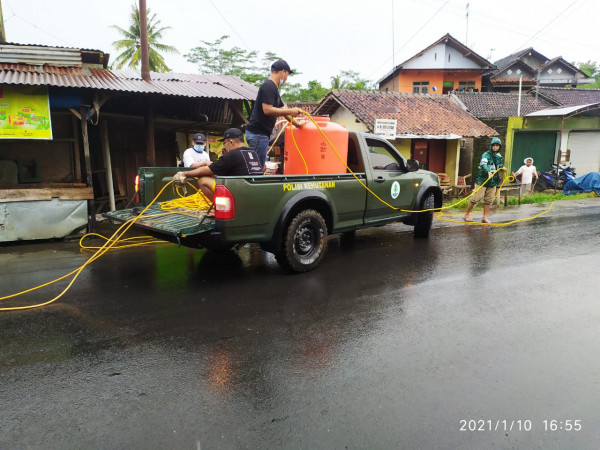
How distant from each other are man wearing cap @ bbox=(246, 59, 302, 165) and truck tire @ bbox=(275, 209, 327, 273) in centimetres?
129

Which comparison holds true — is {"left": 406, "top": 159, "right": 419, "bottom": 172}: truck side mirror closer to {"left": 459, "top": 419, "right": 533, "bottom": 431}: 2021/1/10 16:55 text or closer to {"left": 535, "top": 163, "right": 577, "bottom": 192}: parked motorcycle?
{"left": 459, "top": 419, "right": 533, "bottom": 431}: 2021/1/10 16:55 text

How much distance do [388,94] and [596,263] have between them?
14.7m

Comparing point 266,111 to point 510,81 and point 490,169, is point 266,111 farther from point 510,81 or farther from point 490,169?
point 510,81

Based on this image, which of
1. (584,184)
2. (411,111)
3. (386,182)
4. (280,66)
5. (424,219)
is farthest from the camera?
(411,111)

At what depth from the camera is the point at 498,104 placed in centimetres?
2222

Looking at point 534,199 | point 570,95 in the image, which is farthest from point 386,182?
point 570,95

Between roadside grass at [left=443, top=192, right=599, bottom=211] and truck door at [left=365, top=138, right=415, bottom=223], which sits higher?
truck door at [left=365, top=138, right=415, bottom=223]

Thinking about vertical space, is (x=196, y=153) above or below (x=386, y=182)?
above

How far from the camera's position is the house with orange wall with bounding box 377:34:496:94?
31.2m

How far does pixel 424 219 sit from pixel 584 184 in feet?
43.2

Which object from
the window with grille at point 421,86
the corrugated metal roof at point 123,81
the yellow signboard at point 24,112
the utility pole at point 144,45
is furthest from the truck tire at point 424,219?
the window with grille at point 421,86

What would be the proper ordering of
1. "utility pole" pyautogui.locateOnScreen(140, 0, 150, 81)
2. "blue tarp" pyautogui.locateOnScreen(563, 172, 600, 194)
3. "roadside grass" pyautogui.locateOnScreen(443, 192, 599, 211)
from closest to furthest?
"utility pole" pyautogui.locateOnScreen(140, 0, 150, 81) → "roadside grass" pyautogui.locateOnScreen(443, 192, 599, 211) → "blue tarp" pyautogui.locateOnScreen(563, 172, 600, 194)

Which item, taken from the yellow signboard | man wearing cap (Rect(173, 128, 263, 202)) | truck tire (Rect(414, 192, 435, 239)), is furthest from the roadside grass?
the yellow signboard

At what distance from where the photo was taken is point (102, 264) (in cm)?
597
